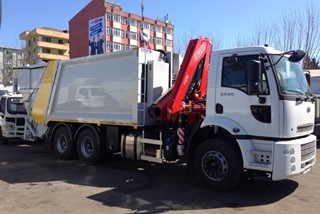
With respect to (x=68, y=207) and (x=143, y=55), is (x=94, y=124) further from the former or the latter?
(x=68, y=207)

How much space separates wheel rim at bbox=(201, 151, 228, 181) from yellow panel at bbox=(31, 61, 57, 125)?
640 centimetres

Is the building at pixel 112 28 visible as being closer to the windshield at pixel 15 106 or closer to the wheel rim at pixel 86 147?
the windshield at pixel 15 106

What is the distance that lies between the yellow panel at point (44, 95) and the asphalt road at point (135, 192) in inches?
93.0

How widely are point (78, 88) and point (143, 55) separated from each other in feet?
8.90

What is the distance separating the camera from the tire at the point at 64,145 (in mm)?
11312

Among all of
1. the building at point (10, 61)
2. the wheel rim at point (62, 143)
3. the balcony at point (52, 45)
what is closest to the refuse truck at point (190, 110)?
the wheel rim at point (62, 143)

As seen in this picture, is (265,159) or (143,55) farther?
(143,55)

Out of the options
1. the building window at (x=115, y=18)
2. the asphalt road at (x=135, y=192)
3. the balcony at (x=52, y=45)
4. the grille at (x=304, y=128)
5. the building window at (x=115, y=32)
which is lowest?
the asphalt road at (x=135, y=192)

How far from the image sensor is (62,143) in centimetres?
1179

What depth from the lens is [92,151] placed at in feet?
34.8

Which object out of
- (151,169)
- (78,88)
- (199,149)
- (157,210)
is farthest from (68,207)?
(78,88)

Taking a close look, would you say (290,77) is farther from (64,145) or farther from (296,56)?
(64,145)

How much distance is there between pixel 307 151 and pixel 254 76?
1.80m

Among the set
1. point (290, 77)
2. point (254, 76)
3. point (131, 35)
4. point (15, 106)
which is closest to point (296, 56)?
point (290, 77)
